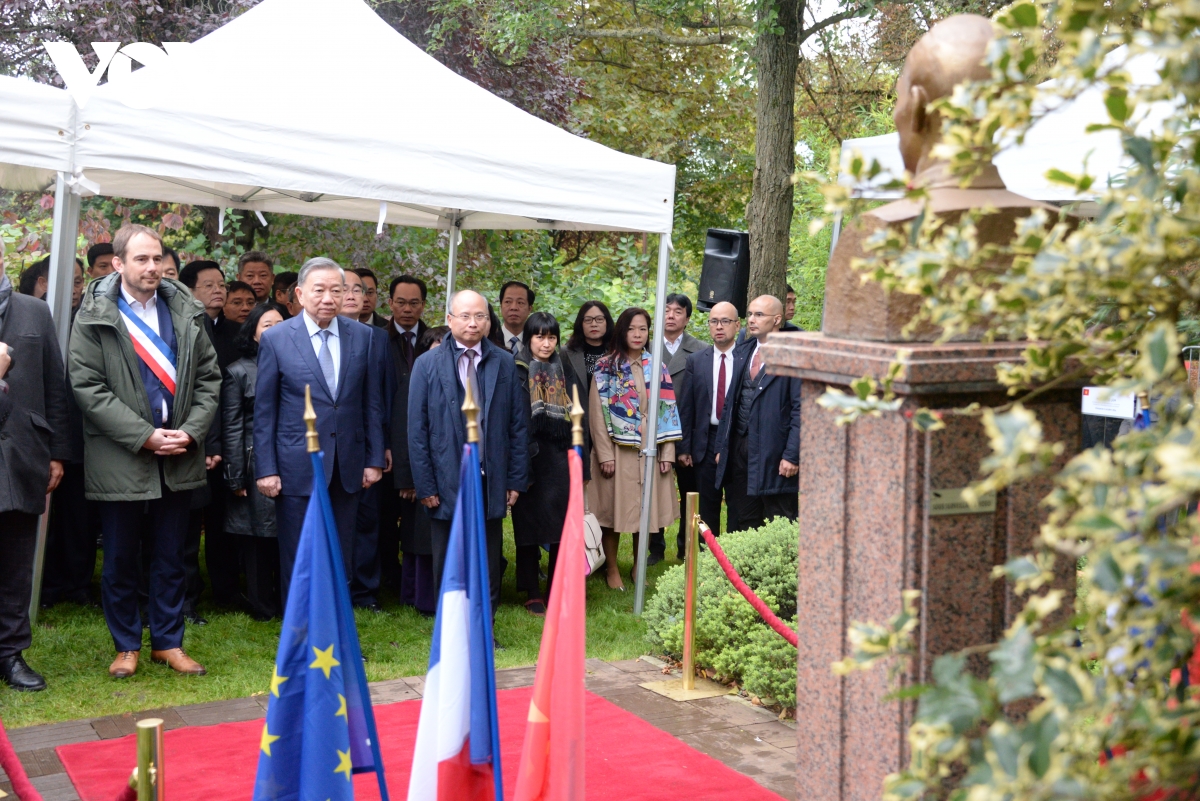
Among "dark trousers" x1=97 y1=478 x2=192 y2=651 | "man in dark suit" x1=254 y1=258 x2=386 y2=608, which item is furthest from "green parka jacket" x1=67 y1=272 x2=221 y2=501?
"man in dark suit" x1=254 y1=258 x2=386 y2=608

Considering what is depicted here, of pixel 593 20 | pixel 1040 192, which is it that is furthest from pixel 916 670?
pixel 593 20

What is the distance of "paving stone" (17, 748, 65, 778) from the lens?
15.3 feet

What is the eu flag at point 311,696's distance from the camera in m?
3.35

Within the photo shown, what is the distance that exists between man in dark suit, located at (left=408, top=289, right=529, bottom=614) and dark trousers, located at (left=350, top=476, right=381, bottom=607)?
0.86 meters

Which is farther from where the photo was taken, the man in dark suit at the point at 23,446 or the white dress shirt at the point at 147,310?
the white dress shirt at the point at 147,310

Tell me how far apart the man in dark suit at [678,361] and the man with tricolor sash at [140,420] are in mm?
3738

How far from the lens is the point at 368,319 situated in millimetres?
8258

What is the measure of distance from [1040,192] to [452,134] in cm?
356

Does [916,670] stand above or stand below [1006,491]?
below

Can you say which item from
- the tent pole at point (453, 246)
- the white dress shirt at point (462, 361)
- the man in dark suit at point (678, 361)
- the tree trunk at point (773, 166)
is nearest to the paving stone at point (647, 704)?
the white dress shirt at point (462, 361)

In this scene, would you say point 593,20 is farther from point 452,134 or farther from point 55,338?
point 55,338

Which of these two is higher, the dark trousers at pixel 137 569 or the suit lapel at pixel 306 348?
the suit lapel at pixel 306 348

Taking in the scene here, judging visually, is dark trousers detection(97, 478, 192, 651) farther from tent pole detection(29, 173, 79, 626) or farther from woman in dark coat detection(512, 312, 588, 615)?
woman in dark coat detection(512, 312, 588, 615)

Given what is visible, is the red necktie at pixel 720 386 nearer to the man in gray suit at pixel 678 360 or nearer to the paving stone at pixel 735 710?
the man in gray suit at pixel 678 360
